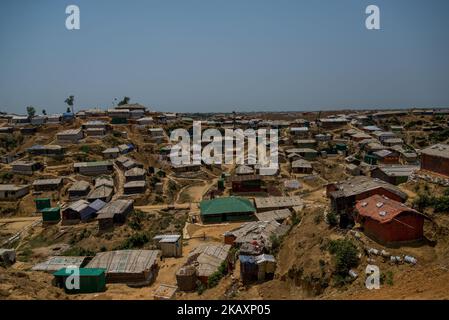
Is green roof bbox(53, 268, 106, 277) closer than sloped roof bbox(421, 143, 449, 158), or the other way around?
green roof bbox(53, 268, 106, 277)

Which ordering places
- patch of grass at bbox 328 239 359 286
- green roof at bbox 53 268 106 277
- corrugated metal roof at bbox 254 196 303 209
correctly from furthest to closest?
corrugated metal roof at bbox 254 196 303 209
green roof at bbox 53 268 106 277
patch of grass at bbox 328 239 359 286

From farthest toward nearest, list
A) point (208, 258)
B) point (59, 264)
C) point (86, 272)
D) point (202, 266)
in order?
1. point (59, 264)
2. point (208, 258)
3. point (202, 266)
4. point (86, 272)

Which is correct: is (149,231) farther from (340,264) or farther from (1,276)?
(340,264)

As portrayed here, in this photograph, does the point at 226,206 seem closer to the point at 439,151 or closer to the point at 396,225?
the point at 439,151

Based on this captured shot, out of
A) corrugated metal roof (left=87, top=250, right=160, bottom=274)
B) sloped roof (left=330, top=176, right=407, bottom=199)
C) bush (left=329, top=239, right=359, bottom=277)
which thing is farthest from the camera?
sloped roof (left=330, top=176, right=407, bottom=199)

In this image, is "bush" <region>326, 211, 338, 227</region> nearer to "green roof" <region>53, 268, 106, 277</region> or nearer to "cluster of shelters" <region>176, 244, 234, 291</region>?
"cluster of shelters" <region>176, 244, 234, 291</region>

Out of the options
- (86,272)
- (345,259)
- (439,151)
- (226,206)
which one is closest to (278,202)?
(226,206)

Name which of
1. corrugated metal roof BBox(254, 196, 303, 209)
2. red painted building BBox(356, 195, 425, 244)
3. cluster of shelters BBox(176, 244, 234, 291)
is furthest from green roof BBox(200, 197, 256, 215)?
red painted building BBox(356, 195, 425, 244)

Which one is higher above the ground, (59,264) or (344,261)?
(344,261)

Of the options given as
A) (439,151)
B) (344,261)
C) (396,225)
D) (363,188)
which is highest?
(439,151)

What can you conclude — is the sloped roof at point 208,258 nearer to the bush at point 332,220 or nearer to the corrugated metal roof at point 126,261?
the corrugated metal roof at point 126,261
